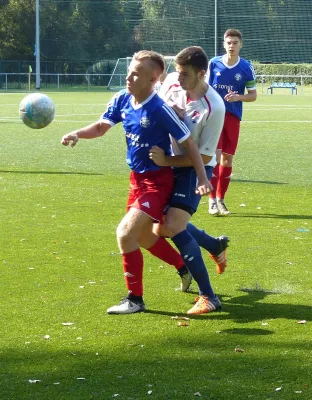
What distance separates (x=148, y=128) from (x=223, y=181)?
5.14 m

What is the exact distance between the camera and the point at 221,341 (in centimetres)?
561

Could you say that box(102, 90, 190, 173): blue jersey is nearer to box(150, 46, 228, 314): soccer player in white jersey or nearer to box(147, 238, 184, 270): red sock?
box(150, 46, 228, 314): soccer player in white jersey

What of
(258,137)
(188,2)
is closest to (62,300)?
(258,137)

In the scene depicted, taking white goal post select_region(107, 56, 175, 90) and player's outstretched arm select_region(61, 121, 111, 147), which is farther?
white goal post select_region(107, 56, 175, 90)

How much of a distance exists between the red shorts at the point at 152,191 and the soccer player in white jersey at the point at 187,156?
0.26ft

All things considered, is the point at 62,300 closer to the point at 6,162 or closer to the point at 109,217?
the point at 109,217

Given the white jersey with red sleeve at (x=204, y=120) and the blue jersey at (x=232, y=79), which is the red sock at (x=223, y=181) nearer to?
the blue jersey at (x=232, y=79)

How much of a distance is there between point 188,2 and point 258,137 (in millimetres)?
50032

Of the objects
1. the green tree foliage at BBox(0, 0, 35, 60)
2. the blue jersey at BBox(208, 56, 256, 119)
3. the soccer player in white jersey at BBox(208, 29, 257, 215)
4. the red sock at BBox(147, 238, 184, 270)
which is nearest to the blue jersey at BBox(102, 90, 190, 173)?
the red sock at BBox(147, 238, 184, 270)

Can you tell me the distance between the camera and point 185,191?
6.41m

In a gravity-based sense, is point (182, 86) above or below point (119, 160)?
above

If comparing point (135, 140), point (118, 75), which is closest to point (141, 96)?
point (135, 140)

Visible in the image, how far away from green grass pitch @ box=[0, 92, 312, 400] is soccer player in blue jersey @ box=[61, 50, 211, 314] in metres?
0.36

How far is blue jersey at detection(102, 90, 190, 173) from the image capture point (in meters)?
6.18
